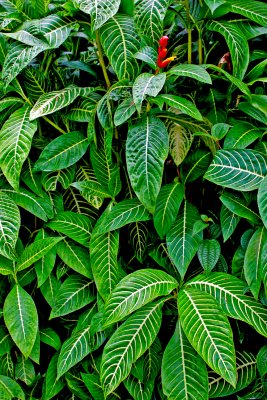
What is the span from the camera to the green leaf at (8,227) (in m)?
1.78

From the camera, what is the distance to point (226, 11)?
71.1 inches

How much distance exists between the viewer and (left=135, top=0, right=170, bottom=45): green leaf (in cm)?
168

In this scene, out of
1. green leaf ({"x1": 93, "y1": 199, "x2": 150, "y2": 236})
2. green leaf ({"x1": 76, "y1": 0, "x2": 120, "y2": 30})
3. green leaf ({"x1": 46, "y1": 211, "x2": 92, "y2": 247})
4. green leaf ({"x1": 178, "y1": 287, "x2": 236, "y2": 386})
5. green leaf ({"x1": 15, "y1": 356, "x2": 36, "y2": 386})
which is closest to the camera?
green leaf ({"x1": 178, "y1": 287, "x2": 236, "y2": 386})

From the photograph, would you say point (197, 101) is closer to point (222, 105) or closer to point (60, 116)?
point (222, 105)

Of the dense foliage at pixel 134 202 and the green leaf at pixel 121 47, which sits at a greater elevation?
the green leaf at pixel 121 47

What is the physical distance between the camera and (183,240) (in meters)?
1.74

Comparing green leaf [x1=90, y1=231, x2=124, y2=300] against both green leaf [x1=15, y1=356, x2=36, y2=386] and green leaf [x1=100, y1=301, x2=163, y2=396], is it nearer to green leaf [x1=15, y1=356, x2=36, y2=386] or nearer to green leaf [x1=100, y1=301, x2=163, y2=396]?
green leaf [x1=100, y1=301, x2=163, y2=396]

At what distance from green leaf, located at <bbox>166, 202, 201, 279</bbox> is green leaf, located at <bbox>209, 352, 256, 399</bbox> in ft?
1.36

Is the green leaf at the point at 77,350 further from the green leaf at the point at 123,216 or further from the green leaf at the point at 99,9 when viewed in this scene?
the green leaf at the point at 99,9

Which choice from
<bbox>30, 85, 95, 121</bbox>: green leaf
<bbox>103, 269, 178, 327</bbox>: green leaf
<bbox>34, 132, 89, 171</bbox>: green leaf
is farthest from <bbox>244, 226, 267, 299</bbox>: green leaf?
<bbox>30, 85, 95, 121</bbox>: green leaf

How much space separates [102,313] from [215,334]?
0.42 m

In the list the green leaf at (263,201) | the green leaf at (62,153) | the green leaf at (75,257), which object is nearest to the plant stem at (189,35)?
the green leaf at (62,153)

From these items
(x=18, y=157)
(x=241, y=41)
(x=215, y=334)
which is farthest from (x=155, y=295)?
(x=241, y=41)

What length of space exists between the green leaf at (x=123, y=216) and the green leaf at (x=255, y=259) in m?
0.36
